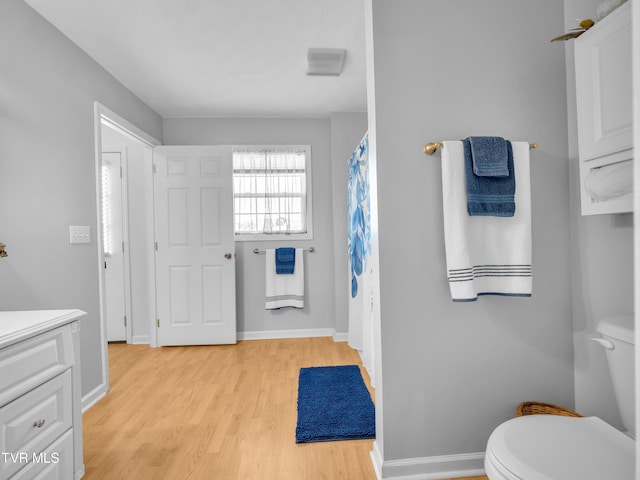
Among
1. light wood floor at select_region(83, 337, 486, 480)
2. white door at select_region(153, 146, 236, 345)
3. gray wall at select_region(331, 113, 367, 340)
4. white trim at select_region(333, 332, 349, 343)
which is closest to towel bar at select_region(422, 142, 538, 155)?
light wood floor at select_region(83, 337, 486, 480)

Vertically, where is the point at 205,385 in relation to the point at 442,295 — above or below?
below

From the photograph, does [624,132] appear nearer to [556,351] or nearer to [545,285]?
[545,285]

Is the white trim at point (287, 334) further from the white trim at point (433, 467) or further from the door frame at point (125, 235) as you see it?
the white trim at point (433, 467)

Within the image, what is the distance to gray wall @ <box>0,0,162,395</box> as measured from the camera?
175 centimetres

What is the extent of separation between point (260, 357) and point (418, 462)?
188 cm

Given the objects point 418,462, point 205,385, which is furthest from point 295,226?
point 418,462

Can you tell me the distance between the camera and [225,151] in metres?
3.42

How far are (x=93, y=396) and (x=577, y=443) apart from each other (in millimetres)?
2607

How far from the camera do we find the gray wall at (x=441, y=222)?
146 centimetres

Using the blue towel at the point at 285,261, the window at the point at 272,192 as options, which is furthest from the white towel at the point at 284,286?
the window at the point at 272,192

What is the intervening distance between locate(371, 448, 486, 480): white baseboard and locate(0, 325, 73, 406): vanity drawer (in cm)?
134

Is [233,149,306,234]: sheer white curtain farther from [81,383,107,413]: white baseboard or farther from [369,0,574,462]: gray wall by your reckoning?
[369,0,574,462]: gray wall

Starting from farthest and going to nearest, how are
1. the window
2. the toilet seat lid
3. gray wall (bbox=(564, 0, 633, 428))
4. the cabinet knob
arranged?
the window, gray wall (bbox=(564, 0, 633, 428)), the cabinet knob, the toilet seat lid

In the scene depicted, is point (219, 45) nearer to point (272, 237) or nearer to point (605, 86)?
point (272, 237)
